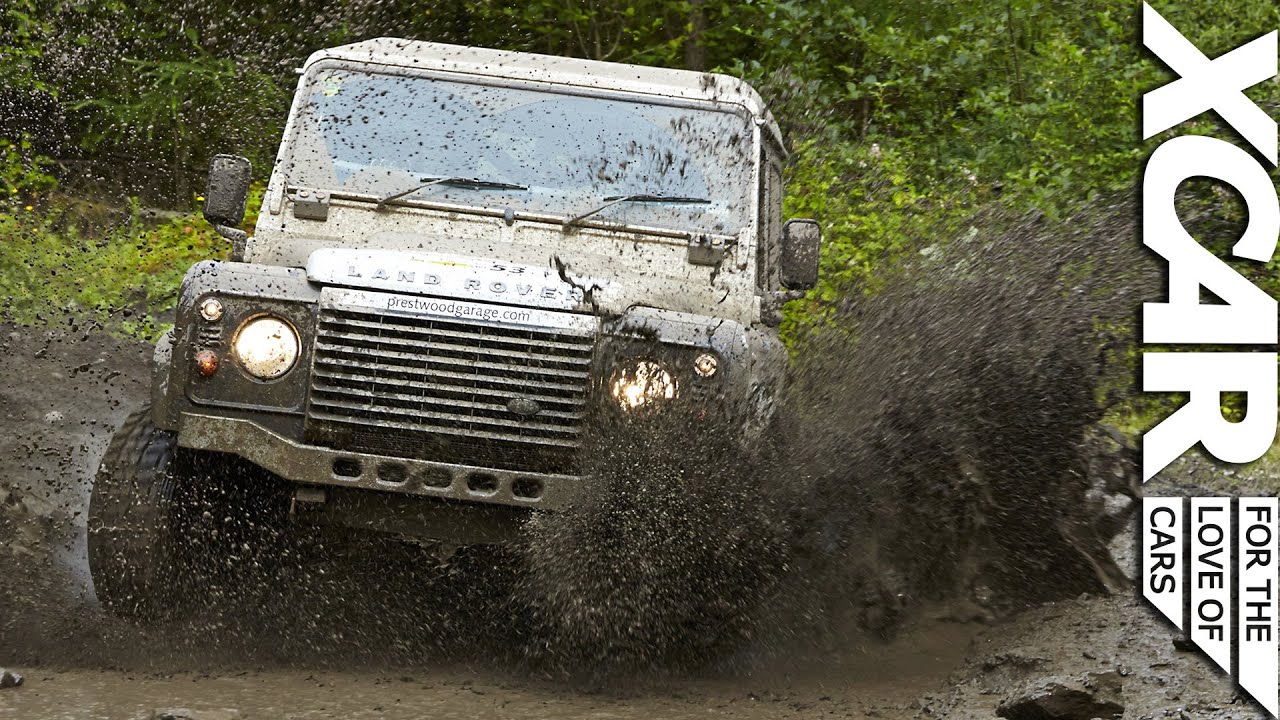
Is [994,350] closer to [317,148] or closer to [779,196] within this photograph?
[779,196]

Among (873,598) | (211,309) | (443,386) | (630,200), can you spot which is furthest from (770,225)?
(211,309)

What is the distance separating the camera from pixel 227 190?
18.0 feet

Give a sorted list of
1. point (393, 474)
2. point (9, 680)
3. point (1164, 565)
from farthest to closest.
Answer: point (1164, 565), point (393, 474), point (9, 680)

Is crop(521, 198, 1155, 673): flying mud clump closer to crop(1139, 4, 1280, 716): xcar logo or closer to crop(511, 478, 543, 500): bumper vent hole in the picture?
crop(511, 478, 543, 500): bumper vent hole

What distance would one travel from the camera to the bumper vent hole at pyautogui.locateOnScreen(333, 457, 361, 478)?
4.42 metres

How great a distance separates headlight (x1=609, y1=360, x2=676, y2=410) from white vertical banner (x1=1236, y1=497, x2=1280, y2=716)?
1.76 meters

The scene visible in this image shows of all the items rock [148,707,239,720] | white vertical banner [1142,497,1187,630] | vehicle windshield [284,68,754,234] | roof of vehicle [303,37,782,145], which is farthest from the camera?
roof of vehicle [303,37,782,145]

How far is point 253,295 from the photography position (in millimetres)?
4457

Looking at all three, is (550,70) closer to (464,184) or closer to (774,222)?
(464,184)

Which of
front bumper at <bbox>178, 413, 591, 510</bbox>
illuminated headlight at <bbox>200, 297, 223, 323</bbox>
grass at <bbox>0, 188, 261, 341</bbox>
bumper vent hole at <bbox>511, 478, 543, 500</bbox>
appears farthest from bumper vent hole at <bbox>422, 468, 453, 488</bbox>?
grass at <bbox>0, 188, 261, 341</bbox>

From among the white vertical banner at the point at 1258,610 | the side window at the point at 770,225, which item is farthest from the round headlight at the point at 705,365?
the white vertical banner at the point at 1258,610

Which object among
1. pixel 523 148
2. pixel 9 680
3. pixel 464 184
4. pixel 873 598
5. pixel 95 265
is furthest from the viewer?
pixel 95 265

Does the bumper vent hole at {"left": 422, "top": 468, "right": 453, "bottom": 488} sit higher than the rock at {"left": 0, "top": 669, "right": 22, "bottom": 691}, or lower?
higher

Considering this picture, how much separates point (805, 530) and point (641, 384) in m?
0.76
